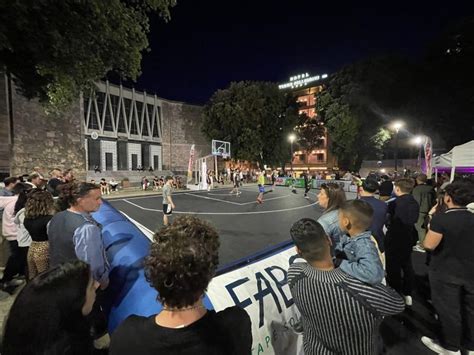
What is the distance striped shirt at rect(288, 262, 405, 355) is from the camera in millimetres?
1739

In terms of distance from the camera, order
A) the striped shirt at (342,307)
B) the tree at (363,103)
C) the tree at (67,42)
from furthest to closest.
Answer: the tree at (363,103), the tree at (67,42), the striped shirt at (342,307)

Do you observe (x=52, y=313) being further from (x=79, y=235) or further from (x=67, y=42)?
(x=67, y=42)

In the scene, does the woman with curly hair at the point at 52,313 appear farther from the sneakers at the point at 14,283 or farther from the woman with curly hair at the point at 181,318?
the sneakers at the point at 14,283

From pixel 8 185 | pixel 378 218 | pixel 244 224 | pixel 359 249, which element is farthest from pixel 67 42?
pixel 244 224

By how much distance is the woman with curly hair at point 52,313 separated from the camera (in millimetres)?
1367

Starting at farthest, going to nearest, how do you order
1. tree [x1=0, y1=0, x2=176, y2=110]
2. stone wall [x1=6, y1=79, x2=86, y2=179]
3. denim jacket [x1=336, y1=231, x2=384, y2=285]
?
stone wall [x1=6, y1=79, x2=86, y2=179] < tree [x1=0, y1=0, x2=176, y2=110] < denim jacket [x1=336, y1=231, x2=384, y2=285]

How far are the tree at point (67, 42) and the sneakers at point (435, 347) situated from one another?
22.3ft

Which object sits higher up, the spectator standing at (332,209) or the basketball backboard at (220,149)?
the basketball backboard at (220,149)

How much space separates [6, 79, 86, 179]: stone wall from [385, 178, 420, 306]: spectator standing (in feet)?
97.5

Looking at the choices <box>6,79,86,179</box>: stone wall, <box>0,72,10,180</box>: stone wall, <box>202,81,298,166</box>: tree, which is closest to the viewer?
<box>0,72,10,180</box>: stone wall

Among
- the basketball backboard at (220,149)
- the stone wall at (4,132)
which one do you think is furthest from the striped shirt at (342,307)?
the basketball backboard at (220,149)

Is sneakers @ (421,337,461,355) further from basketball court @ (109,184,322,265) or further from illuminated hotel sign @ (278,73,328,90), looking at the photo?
illuminated hotel sign @ (278,73,328,90)

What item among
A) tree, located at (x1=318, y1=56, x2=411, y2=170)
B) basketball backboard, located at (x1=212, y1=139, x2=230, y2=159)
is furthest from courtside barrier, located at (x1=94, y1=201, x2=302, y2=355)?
tree, located at (x1=318, y1=56, x2=411, y2=170)

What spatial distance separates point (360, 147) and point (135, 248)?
113 feet
